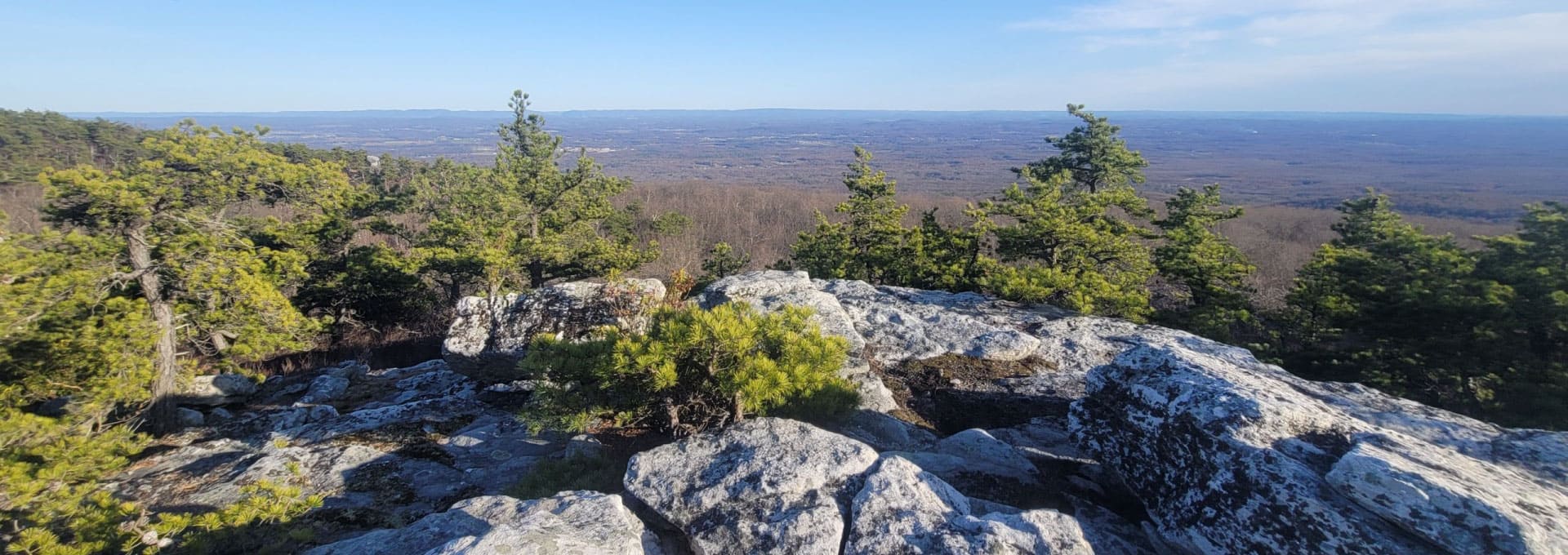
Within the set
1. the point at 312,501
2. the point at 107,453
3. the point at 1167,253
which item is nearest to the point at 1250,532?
the point at 312,501

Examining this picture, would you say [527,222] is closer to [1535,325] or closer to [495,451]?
[495,451]

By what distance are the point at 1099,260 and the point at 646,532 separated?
15.5 m

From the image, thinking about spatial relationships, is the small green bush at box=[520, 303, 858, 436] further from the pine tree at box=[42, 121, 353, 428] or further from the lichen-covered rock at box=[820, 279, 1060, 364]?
the pine tree at box=[42, 121, 353, 428]

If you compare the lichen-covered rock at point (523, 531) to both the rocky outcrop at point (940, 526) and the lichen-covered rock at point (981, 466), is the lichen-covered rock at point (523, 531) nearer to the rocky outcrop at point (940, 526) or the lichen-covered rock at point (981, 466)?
the rocky outcrop at point (940, 526)

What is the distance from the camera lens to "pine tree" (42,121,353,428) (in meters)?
9.66

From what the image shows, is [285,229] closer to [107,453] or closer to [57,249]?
[57,249]

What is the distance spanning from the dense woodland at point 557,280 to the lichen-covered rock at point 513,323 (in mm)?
842

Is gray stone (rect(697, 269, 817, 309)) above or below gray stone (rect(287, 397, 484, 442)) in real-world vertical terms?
above

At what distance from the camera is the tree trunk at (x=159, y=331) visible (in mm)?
9992

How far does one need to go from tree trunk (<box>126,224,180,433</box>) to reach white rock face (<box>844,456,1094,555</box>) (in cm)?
1133

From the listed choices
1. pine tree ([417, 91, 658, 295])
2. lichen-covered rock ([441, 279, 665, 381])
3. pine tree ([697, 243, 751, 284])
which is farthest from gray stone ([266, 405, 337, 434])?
pine tree ([697, 243, 751, 284])

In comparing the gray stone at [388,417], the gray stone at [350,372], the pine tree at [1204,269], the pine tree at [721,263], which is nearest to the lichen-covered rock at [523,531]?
the gray stone at [388,417]

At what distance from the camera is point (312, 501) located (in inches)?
213

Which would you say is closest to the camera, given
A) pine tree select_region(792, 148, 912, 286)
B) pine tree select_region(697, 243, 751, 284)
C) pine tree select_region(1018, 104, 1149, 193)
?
pine tree select_region(792, 148, 912, 286)
